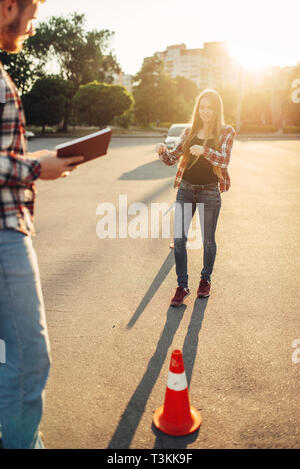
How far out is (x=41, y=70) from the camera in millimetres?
54781

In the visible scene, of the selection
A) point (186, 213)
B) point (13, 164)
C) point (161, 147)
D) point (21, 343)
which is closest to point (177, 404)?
point (21, 343)

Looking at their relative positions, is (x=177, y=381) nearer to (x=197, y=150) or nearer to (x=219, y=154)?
(x=197, y=150)

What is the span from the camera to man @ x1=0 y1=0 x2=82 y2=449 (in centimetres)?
→ 171

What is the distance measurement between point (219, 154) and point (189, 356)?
189 centimetres

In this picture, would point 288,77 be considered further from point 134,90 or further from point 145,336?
point 145,336

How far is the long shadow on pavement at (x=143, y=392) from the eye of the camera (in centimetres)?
245

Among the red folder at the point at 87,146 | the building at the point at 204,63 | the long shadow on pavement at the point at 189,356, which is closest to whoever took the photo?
the red folder at the point at 87,146

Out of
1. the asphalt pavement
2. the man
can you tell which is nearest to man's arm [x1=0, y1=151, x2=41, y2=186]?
the man

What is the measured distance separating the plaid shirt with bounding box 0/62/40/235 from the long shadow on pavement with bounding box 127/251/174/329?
2293mm

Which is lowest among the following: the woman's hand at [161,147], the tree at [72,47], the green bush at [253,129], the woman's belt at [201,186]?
the woman's belt at [201,186]

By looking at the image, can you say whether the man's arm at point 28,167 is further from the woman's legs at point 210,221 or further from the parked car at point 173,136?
the parked car at point 173,136

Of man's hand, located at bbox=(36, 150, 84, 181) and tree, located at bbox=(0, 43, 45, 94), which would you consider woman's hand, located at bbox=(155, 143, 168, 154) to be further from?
tree, located at bbox=(0, 43, 45, 94)

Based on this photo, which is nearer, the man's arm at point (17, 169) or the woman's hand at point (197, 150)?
the man's arm at point (17, 169)

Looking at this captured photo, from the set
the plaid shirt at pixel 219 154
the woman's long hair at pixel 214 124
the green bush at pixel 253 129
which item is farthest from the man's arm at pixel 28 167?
the green bush at pixel 253 129
